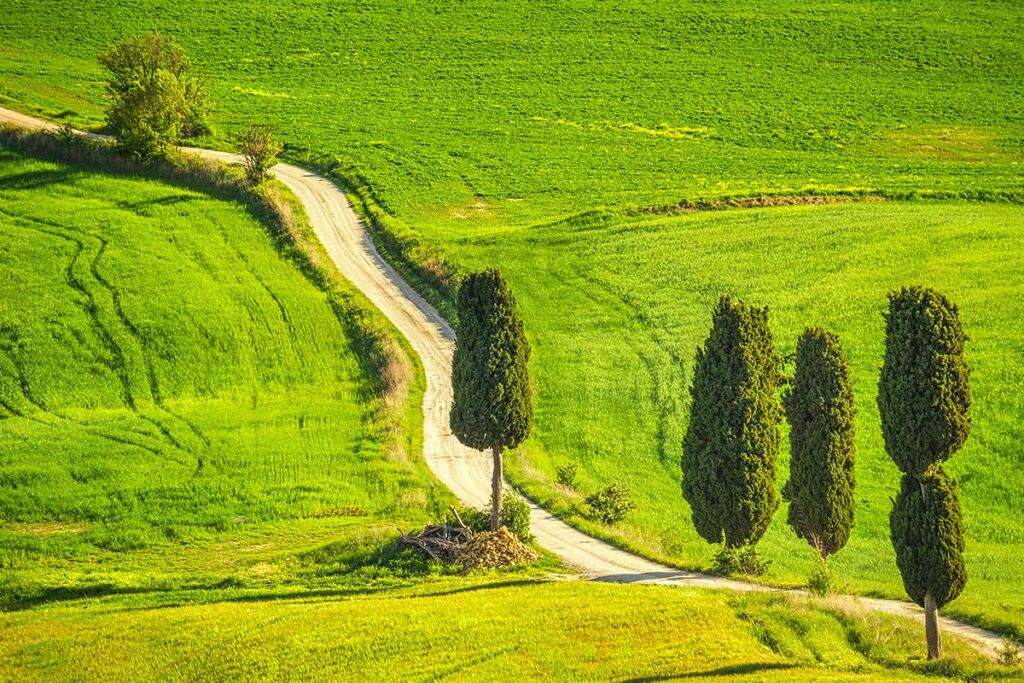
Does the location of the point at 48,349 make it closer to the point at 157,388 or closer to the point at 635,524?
the point at 157,388

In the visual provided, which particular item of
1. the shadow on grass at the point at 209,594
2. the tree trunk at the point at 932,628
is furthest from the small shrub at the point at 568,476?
the tree trunk at the point at 932,628

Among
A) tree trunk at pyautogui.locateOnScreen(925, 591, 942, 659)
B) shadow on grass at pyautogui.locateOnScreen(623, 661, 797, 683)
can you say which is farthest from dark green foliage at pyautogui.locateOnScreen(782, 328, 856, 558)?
shadow on grass at pyautogui.locateOnScreen(623, 661, 797, 683)

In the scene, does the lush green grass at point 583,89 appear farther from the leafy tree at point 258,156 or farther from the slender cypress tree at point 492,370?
the slender cypress tree at point 492,370

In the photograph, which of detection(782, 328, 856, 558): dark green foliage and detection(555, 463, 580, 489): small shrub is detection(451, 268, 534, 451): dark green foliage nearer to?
detection(555, 463, 580, 489): small shrub

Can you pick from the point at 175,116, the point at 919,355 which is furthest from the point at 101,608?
the point at 175,116

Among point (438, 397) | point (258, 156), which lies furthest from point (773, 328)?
point (258, 156)

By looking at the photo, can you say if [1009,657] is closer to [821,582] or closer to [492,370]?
[821,582]
